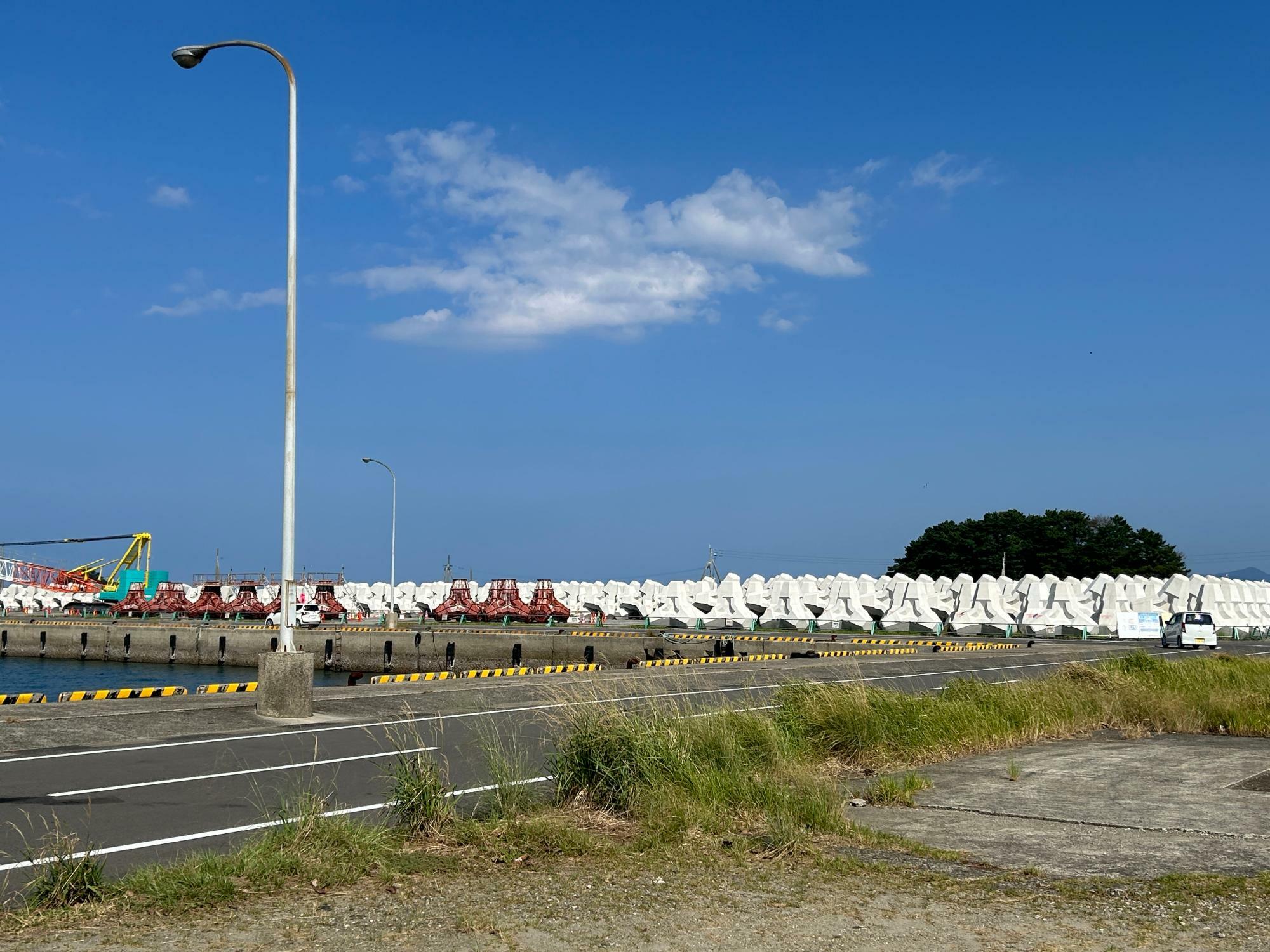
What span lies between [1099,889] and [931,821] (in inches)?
96.4

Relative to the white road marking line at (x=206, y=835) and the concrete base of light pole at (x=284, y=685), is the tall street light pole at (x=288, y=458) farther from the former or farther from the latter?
the white road marking line at (x=206, y=835)

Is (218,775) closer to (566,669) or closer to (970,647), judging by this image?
(566,669)

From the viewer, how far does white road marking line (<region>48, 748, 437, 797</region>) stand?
10.6m

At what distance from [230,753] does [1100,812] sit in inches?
350

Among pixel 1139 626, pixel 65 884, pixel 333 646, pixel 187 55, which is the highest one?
pixel 187 55

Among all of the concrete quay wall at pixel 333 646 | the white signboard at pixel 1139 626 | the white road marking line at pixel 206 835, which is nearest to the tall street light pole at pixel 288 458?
the white road marking line at pixel 206 835

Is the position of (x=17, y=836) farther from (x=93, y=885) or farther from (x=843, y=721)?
(x=843, y=721)

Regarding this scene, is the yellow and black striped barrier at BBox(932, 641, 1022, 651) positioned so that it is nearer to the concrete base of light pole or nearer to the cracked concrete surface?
the cracked concrete surface

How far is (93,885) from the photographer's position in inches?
254

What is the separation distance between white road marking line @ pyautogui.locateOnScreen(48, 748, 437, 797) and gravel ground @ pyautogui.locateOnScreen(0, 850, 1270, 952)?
316cm

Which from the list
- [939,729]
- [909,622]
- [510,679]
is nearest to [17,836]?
[939,729]

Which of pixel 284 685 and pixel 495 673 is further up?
pixel 284 685

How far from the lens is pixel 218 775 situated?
11414 millimetres

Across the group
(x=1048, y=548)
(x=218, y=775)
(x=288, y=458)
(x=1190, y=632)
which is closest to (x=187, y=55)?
(x=288, y=458)
